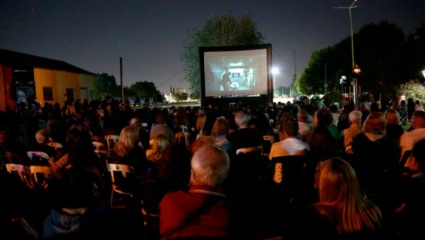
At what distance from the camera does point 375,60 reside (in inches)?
1757

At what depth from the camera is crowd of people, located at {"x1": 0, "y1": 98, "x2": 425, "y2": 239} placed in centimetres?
241

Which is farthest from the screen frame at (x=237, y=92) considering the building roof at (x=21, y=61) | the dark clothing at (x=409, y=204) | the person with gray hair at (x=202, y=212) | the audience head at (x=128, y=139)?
the person with gray hair at (x=202, y=212)

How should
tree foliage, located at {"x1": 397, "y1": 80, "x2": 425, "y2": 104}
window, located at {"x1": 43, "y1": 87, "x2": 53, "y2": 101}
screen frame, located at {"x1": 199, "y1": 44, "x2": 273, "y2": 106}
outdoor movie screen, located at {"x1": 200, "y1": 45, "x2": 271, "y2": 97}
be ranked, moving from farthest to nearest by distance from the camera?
window, located at {"x1": 43, "y1": 87, "x2": 53, "y2": 101} < outdoor movie screen, located at {"x1": 200, "y1": 45, "x2": 271, "y2": 97} < screen frame, located at {"x1": 199, "y1": 44, "x2": 273, "y2": 106} < tree foliage, located at {"x1": 397, "y1": 80, "x2": 425, "y2": 104}

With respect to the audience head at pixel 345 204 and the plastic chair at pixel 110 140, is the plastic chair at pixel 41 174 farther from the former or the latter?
the audience head at pixel 345 204

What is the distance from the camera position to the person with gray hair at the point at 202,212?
91.6 inches

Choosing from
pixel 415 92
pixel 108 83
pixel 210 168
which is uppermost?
pixel 108 83

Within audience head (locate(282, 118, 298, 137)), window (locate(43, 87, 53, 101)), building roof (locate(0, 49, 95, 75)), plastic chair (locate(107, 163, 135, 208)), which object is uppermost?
building roof (locate(0, 49, 95, 75))

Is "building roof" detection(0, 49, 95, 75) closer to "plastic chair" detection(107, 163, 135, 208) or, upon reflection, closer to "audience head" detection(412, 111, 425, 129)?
"plastic chair" detection(107, 163, 135, 208)

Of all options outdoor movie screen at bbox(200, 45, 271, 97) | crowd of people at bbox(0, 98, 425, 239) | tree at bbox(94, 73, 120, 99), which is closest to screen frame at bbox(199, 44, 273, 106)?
outdoor movie screen at bbox(200, 45, 271, 97)

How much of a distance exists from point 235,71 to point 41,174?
17060mm

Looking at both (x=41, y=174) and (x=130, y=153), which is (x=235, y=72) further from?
(x=41, y=174)

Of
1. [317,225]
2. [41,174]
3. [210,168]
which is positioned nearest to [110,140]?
[41,174]

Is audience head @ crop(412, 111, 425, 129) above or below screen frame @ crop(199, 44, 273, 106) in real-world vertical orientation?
below

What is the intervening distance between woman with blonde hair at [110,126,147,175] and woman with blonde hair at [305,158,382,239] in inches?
128
